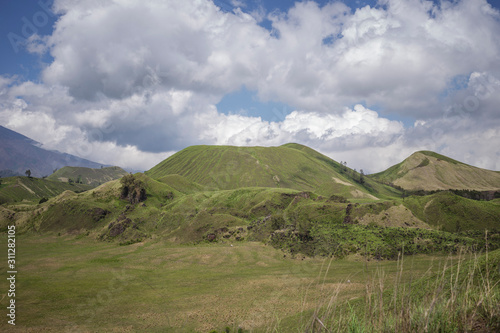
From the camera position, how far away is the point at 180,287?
4047 centimetres

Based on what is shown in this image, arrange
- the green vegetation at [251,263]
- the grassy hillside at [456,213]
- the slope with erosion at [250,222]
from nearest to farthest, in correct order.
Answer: the green vegetation at [251,263], the slope with erosion at [250,222], the grassy hillside at [456,213]

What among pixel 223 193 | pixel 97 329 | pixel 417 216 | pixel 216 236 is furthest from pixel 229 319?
pixel 223 193

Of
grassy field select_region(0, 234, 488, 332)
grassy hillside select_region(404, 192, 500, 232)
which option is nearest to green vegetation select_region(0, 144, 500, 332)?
grassy field select_region(0, 234, 488, 332)

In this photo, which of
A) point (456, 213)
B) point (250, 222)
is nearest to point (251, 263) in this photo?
point (250, 222)

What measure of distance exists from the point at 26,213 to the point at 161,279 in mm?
90299

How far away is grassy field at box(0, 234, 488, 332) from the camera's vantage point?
90.1 feet

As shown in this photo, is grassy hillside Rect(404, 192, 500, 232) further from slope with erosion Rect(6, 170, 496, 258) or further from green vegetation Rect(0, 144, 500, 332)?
slope with erosion Rect(6, 170, 496, 258)

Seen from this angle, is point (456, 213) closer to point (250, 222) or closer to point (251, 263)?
point (250, 222)

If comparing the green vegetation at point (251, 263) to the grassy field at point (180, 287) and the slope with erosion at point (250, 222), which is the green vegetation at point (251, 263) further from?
the slope with erosion at point (250, 222)

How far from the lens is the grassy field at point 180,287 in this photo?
2745cm

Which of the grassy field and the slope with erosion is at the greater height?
the slope with erosion

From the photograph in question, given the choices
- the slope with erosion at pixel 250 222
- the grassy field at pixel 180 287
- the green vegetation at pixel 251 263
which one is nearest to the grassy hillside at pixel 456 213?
the green vegetation at pixel 251 263

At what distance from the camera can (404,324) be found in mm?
6172

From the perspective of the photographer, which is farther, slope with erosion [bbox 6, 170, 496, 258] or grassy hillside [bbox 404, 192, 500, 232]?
grassy hillside [bbox 404, 192, 500, 232]
